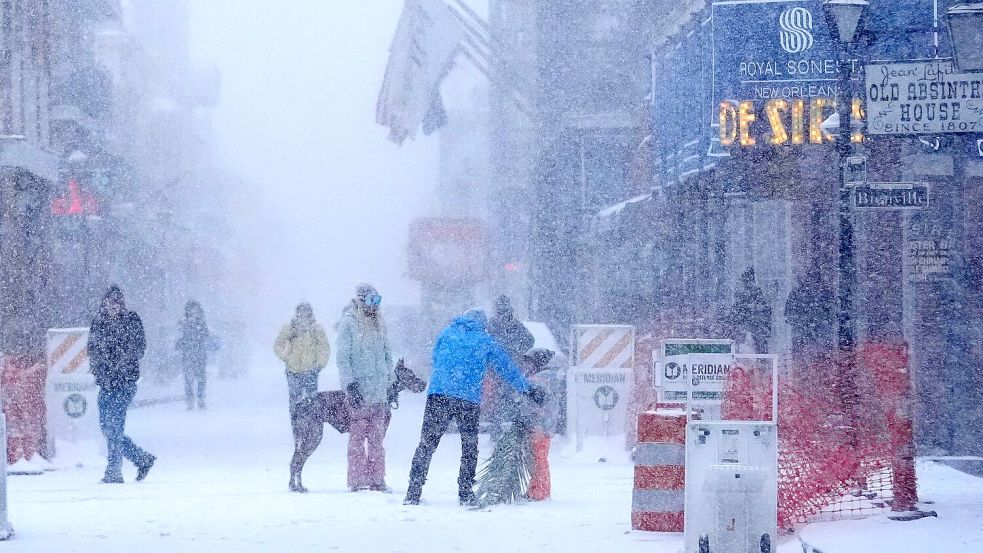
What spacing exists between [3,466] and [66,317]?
20.9 m

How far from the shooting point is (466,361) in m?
11.5

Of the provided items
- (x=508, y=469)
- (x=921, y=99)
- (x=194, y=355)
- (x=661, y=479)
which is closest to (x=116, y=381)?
(x=508, y=469)

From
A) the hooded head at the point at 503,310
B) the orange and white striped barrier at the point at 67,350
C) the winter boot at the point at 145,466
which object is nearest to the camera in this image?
the winter boot at the point at 145,466

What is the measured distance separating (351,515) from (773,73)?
10.6 meters

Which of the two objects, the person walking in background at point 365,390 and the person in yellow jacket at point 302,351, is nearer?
the person walking in background at point 365,390

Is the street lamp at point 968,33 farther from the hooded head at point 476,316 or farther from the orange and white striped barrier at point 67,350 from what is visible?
the orange and white striped barrier at point 67,350

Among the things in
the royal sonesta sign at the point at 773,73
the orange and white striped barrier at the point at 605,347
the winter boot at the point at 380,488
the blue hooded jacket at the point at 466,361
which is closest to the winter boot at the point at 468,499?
the blue hooded jacket at the point at 466,361

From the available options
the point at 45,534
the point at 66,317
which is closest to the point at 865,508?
the point at 45,534

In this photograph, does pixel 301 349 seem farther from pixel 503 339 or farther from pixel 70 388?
pixel 70 388

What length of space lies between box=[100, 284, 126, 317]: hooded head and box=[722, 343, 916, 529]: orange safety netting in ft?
22.4

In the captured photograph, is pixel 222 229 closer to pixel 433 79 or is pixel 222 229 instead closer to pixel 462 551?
pixel 433 79

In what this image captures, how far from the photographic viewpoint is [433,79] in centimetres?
4081

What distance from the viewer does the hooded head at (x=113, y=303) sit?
48.2 ft

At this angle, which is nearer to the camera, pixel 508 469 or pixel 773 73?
pixel 508 469
